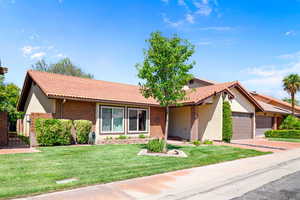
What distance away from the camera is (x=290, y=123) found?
26.4m

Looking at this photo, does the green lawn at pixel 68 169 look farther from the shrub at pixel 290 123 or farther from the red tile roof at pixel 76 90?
the shrub at pixel 290 123

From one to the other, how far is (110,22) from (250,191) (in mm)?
14327

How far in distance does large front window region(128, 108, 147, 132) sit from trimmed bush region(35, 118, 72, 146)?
4.67 meters

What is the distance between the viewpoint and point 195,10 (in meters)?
14.8

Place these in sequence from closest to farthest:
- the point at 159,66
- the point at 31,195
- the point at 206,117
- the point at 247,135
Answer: the point at 31,195
the point at 159,66
the point at 206,117
the point at 247,135

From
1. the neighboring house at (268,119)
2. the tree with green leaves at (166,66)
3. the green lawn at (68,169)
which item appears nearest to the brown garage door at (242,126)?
the neighboring house at (268,119)

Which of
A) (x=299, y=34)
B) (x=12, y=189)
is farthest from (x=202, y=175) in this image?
(x=299, y=34)

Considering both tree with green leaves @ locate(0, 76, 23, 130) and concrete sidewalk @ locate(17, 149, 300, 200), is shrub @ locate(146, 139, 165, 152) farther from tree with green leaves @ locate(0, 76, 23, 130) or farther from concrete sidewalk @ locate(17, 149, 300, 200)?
tree with green leaves @ locate(0, 76, 23, 130)

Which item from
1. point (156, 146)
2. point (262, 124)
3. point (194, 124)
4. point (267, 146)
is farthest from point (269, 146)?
point (262, 124)

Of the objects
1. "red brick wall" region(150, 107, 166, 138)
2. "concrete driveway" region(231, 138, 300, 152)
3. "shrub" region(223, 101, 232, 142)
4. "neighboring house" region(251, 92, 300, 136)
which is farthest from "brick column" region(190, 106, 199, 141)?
"neighboring house" region(251, 92, 300, 136)

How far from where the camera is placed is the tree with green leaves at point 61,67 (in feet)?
144

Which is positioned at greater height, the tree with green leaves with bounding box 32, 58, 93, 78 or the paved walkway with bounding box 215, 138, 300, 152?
the tree with green leaves with bounding box 32, 58, 93, 78

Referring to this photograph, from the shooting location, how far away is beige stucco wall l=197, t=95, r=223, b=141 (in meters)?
17.8

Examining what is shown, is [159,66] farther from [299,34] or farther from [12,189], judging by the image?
[299,34]
